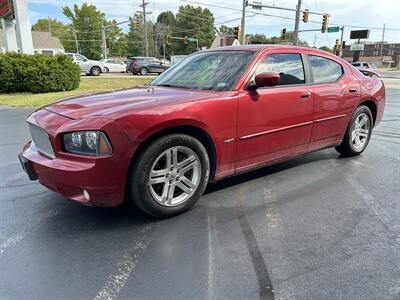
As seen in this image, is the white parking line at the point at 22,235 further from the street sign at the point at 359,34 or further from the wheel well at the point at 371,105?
the street sign at the point at 359,34

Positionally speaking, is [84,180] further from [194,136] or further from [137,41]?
[137,41]

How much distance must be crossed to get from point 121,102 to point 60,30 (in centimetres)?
9994

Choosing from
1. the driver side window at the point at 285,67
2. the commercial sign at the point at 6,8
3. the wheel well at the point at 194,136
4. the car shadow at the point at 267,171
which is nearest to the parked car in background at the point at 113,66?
the commercial sign at the point at 6,8

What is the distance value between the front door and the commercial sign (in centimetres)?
1761

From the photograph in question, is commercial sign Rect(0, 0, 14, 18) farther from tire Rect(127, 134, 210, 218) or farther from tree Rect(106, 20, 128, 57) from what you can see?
tree Rect(106, 20, 128, 57)

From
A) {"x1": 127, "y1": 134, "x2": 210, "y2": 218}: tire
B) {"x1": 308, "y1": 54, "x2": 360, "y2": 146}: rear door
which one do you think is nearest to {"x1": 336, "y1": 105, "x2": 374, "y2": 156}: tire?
{"x1": 308, "y1": 54, "x2": 360, "y2": 146}: rear door

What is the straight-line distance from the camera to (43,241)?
9.72 ft

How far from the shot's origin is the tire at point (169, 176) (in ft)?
9.98

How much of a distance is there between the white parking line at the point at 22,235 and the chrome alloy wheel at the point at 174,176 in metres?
1.11

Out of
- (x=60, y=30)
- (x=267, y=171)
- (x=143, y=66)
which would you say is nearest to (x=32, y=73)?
(x=267, y=171)

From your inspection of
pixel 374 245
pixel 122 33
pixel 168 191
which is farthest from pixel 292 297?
pixel 122 33

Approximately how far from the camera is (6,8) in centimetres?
1780

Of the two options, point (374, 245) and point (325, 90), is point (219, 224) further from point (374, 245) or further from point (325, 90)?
point (325, 90)

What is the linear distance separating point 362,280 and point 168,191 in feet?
5.72
